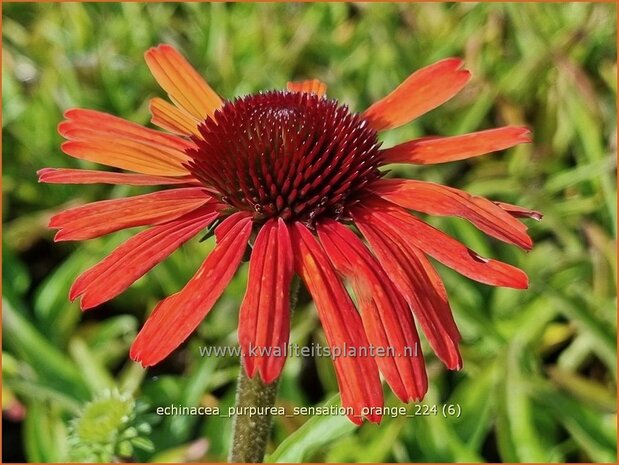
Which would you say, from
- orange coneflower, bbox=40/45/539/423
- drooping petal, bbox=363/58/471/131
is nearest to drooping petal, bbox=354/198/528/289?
orange coneflower, bbox=40/45/539/423

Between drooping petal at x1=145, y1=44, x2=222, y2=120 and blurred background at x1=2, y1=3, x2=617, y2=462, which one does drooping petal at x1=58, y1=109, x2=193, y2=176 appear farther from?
blurred background at x1=2, y1=3, x2=617, y2=462

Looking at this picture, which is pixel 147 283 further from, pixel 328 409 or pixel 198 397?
pixel 328 409

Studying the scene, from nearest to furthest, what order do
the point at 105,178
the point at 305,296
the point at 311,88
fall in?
the point at 105,178 < the point at 311,88 < the point at 305,296

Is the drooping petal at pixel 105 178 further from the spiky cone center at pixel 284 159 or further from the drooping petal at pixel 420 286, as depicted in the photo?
the drooping petal at pixel 420 286

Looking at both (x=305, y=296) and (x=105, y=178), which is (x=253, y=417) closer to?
(x=105, y=178)

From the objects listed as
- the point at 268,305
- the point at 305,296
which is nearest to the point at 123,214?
the point at 268,305

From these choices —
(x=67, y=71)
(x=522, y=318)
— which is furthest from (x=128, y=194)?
(x=522, y=318)

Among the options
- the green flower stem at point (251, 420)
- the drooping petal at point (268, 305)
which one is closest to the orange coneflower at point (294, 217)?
the drooping petal at point (268, 305)
